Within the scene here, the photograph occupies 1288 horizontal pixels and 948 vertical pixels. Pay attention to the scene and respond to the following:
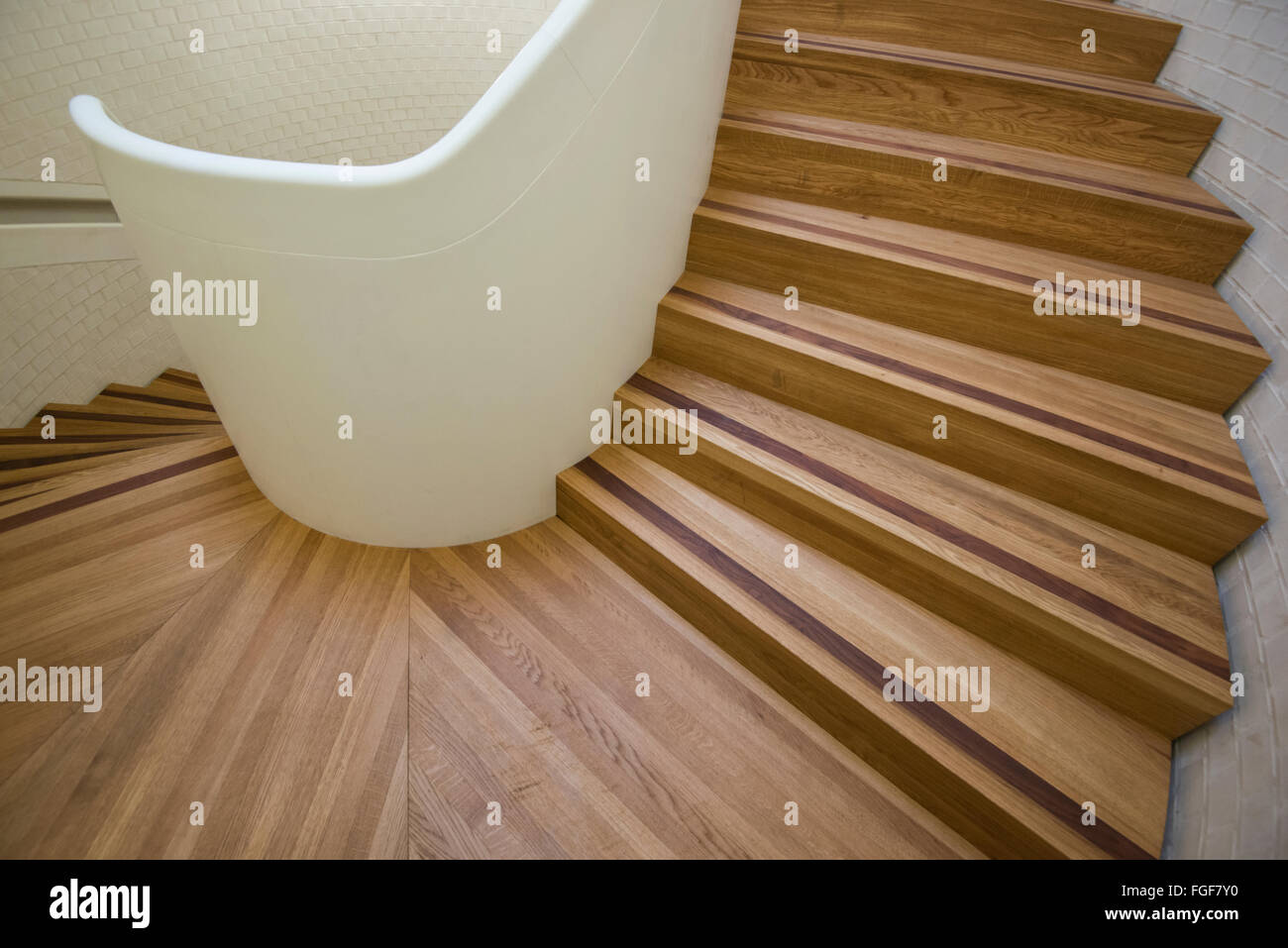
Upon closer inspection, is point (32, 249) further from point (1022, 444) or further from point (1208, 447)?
point (1208, 447)

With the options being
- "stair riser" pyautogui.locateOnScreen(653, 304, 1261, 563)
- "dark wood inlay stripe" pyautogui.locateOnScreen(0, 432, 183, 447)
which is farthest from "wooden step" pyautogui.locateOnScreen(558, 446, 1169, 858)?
"dark wood inlay stripe" pyautogui.locateOnScreen(0, 432, 183, 447)

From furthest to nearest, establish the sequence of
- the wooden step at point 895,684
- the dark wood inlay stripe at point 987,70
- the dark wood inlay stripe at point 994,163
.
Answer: the dark wood inlay stripe at point 987,70 → the dark wood inlay stripe at point 994,163 → the wooden step at point 895,684

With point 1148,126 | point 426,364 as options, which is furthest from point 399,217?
point 1148,126

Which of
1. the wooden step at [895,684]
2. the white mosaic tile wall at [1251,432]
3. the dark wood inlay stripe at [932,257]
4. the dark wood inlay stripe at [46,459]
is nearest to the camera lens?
the white mosaic tile wall at [1251,432]

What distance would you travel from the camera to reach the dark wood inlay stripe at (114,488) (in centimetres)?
191

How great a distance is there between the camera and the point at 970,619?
56.7 inches

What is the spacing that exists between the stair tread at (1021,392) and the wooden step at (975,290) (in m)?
0.04

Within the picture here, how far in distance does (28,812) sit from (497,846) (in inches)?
38.9

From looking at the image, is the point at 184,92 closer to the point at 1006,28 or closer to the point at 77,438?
the point at 77,438

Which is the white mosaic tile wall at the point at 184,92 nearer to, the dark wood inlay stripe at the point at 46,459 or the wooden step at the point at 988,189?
the dark wood inlay stripe at the point at 46,459

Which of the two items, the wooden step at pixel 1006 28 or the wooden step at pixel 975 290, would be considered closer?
the wooden step at pixel 975 290

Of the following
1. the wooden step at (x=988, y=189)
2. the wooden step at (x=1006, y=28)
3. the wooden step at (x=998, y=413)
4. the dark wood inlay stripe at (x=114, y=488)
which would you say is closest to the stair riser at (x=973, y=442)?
the wooden step at (x=998, y=413)

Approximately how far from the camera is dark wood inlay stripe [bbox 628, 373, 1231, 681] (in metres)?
1.24
